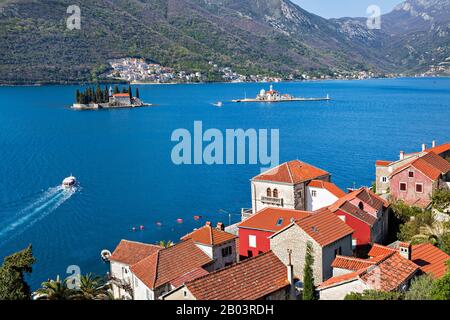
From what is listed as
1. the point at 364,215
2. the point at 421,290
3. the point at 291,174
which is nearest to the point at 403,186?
the point at 291,174

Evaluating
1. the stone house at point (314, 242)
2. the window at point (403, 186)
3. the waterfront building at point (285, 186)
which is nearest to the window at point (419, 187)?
the window at point (403, 186)

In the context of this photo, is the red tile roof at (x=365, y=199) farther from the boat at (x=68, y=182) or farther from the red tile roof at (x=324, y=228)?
the boat at (x=68, y=182)

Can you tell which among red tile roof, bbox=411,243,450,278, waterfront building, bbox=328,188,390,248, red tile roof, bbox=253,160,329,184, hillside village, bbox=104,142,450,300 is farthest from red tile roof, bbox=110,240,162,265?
red tile roof, bbox=411,243,450,278

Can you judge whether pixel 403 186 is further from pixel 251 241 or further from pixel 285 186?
pixel 251 241

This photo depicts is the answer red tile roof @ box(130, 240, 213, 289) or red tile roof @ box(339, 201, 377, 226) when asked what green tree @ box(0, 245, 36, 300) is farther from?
red tile roof @ box(339, 201, 377, 226)

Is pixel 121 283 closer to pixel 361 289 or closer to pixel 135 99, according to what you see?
pixel 361 289

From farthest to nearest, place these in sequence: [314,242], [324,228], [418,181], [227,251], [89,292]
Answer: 1. [418,181]
2. [227,251]
3. [324,228]
4. [89,292]
5. [314,242]
